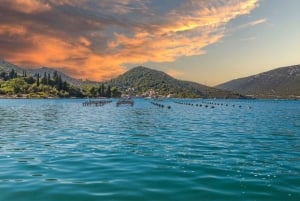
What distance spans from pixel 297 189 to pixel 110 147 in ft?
62.4

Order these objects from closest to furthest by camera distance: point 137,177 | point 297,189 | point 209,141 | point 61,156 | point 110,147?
point 297,189, point 137,177, point 61,156, point 110,147, point 209,141

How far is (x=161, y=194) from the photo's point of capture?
53.6 ft

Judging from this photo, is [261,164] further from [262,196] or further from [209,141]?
[209,141]

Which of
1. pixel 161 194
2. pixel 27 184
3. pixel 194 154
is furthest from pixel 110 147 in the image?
pixel 161 194

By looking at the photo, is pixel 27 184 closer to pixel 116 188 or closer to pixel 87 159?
pixel 116 188

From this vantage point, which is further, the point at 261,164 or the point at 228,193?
the point at 261,164

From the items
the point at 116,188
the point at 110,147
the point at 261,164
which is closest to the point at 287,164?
the point at 261,164

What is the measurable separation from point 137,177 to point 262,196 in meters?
7.22

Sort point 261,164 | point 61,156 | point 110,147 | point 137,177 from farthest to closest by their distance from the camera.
Result: point 110,147 < point 61,156 < point 261,164 < point 137,177

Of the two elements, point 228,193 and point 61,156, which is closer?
point 228,193

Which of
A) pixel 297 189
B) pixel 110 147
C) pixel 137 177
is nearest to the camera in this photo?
pixel 297 189

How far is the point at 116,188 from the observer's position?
56.9 feet

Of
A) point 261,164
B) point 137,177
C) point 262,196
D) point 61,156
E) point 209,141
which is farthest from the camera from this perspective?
point 209,141

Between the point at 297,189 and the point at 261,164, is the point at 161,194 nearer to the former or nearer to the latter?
the point at 297,189
